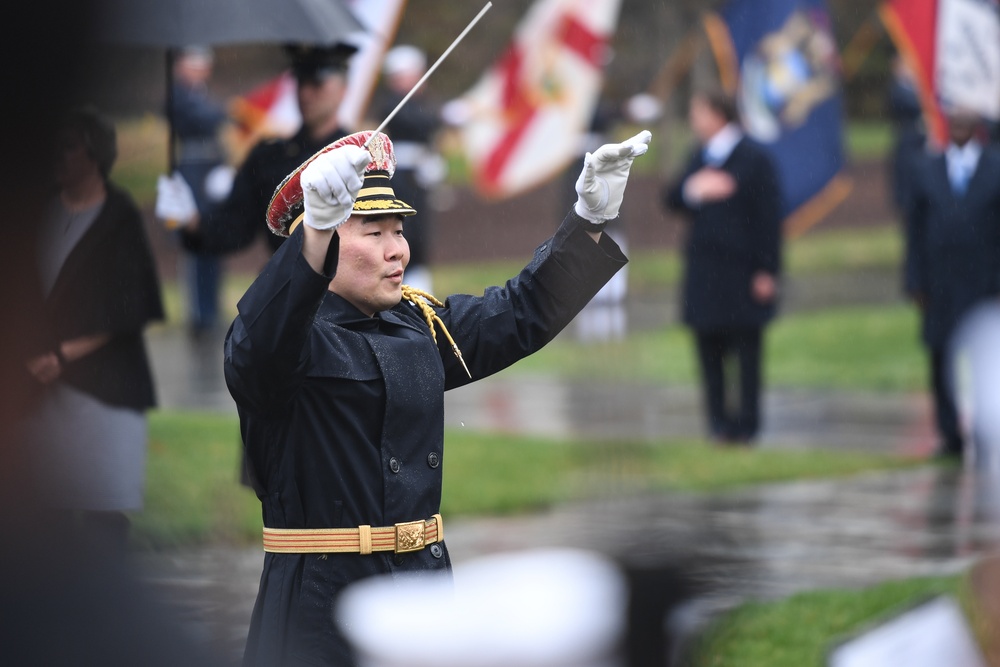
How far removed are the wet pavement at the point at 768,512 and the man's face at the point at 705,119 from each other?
1.86 meters

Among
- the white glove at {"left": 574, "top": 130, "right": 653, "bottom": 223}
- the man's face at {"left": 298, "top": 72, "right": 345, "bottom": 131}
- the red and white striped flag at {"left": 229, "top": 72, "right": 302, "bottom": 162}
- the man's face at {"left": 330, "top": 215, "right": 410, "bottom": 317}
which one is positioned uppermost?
the red and white striped flag at {"left": 229, "top": 72, "right": 302, "bottom": 162}

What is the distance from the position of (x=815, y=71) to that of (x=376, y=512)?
8.65 metres

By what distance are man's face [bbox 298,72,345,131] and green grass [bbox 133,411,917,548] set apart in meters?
2.06

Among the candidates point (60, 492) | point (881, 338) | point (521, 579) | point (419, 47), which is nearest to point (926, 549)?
point (60, 492)

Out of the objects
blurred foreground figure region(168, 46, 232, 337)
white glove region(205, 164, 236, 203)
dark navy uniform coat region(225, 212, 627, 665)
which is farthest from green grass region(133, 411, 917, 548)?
blurred foreground figure region(168, 46, 232, 337)

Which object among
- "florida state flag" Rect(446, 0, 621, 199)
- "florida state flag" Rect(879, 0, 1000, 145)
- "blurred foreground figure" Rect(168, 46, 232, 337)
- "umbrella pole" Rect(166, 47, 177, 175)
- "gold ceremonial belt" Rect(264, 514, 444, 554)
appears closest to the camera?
"gold ceremonial belt" Rect(264, 514, 444, 554)

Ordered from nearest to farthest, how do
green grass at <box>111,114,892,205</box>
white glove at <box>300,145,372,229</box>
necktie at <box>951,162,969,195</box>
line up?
1. white glove at <box>300,145,372,229</box>
2. necktie at <box>951,162,969,195</box>
3. green grass at <box>111,114,892,205</box>

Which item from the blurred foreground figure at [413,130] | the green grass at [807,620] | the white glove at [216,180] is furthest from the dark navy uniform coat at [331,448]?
the white glove at [216,180]

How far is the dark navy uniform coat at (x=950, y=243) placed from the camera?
902 cm

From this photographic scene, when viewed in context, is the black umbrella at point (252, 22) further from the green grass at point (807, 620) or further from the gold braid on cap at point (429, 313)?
the green grass at point (807, 620)

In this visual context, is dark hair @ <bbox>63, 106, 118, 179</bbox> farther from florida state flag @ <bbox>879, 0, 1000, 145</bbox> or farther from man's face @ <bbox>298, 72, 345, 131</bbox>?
florida state flag @ <bbox>879, 0, 1000, 145</bbox>

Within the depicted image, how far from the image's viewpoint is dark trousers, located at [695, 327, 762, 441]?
32.1ft

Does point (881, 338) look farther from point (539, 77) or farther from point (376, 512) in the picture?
point (376, 512)

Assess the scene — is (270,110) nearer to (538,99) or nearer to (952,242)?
(538,99)
